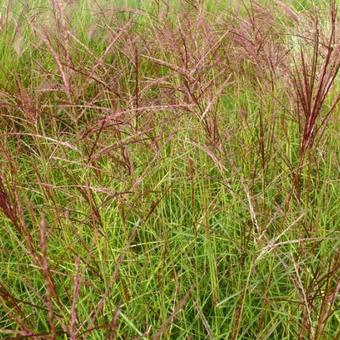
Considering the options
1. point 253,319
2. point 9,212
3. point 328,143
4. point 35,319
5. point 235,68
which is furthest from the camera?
point 235,68

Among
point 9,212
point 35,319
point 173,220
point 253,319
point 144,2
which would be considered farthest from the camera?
point 144,2

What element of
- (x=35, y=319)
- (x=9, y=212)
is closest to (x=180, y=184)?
(x=35, y=319)

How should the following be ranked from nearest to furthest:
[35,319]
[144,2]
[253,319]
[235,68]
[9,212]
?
[9,212], [253,319], [35,319], [235,68], [144,2]

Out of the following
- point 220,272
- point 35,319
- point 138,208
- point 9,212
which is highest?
point 9,212

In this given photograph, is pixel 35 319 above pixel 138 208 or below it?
below

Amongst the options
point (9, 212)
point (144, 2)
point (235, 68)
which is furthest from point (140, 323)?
point (144, 2)

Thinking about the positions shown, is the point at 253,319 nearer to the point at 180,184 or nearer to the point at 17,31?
the point at 180,184

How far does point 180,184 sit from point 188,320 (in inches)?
17.0

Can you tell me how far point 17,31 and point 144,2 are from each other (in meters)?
1.22

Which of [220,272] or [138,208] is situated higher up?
[138,208]

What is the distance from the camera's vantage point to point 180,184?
1634 millimetres

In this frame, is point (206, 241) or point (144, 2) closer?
point (206, 241)

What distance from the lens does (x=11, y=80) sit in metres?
2.43

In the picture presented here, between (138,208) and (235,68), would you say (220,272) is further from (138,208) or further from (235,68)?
(235,68)
